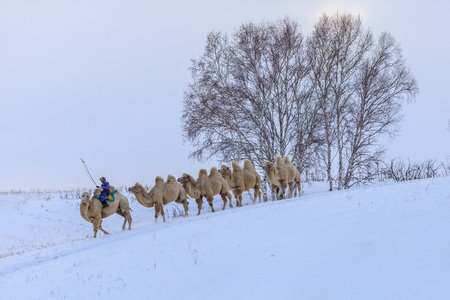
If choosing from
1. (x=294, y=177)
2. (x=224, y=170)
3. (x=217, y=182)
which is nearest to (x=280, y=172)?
(x=294, y=177)

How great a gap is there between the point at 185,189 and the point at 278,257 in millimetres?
10973

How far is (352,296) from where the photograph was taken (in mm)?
8602

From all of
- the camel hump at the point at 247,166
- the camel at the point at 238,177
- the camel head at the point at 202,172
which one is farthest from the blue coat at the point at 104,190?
the camel hump at the point at 247,166

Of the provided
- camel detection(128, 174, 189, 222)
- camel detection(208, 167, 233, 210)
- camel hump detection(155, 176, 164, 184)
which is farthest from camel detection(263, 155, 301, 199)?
camel hump detection(155, 176, 164, 184)

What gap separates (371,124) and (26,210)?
18420mm

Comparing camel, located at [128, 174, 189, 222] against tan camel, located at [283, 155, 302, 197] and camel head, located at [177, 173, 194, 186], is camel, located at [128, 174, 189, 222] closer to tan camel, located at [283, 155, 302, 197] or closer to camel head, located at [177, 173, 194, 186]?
camel head, located at [177, 173, 194, 186]

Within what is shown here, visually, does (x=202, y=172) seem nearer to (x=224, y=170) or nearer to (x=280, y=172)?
(x=224, y=170)

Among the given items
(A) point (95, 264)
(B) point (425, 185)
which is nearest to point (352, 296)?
(A) point (95, 264)

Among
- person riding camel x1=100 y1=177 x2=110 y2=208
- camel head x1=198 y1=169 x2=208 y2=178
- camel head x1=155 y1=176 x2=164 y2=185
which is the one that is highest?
camel head x1=198 y1=169 x2=208 y2=178

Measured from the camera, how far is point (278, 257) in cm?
1098

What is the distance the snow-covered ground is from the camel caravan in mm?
2147

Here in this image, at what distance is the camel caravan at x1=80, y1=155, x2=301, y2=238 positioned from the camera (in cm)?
1992

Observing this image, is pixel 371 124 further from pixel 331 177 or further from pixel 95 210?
pixel 95 210

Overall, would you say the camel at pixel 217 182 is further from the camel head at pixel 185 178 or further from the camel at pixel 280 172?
the camel at pixel 280 172
